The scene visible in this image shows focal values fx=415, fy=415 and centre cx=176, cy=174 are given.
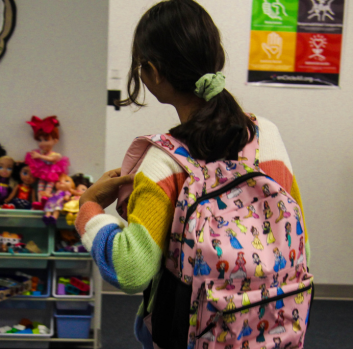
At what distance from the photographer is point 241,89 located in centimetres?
240

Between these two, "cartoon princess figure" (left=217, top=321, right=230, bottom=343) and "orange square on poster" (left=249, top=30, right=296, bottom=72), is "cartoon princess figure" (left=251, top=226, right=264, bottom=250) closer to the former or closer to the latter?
"cartoon princess figure" (left=217, top=321, right=230, bottom=343)

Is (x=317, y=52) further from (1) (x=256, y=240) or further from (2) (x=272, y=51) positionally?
(1) (x=256, y=240)

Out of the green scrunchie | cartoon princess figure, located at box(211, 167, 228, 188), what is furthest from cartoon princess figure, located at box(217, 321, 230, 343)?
the green scrunchie

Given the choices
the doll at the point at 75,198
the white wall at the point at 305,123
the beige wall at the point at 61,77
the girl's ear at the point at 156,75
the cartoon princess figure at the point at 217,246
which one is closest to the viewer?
the cartoon princess figure at the point at 217,246

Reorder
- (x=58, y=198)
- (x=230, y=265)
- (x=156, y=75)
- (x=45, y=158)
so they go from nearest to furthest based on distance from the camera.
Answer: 1. (x=230, y=265)
2. (x=156, y=75)
3. (x=58, y=198)
4. (x=45, y=158)

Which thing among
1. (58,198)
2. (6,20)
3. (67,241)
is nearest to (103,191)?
(58,198)

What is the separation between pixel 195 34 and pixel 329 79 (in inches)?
78.8

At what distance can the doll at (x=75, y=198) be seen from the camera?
5.86 ft

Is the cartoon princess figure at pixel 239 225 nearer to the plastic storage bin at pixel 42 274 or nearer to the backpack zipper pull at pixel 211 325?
the backpack zipper pull at pixel 211 325

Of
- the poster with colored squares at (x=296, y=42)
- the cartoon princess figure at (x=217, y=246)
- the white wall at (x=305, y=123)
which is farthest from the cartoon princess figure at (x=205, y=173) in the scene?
the poster with colored squares at (x=296, y=42)

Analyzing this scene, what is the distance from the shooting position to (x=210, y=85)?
0.69m

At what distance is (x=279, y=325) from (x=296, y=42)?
2108mm

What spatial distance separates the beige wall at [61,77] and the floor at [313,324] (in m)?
0.79

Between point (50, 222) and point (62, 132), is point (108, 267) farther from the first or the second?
point (62, 132)
